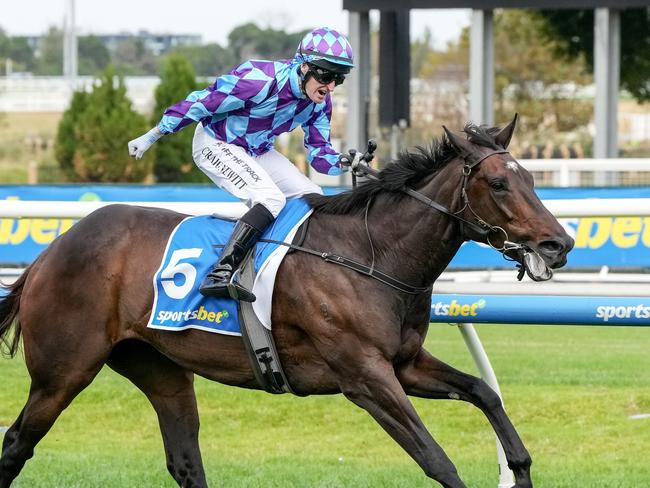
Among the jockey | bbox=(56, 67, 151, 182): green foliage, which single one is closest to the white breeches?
the jockey

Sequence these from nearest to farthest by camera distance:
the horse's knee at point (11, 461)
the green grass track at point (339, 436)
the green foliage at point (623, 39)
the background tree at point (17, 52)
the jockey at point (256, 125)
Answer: the jockey at point (256, 125), the horse's knee at point (11, 461), the green grass track at point (339, 436), the green foliage at point (623, 39), the background tree at point (17, 52)

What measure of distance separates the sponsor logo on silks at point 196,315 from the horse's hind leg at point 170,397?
412 mm

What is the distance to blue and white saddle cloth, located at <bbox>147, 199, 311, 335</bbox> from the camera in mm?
5160

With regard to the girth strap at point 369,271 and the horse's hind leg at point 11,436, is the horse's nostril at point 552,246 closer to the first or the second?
the girth strap at point 369,271

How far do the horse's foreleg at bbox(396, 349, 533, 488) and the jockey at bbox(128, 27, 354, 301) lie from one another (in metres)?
0.69

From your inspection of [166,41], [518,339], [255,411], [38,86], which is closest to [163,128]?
[255,411]

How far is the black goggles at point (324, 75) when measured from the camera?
17.1 feet

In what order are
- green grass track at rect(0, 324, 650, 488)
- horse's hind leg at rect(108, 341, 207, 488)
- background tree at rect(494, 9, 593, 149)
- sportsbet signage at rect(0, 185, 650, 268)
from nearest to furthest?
horse's hind leg at rect(108, 341, 207, 488) < green grass track at rect(0, 324, 650, 488) < sportsbet signage at rect(0, 185, 650, 268) < background tree at rect(494, 9, 593, 149)

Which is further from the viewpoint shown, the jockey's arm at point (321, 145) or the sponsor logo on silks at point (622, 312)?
the jockey's arm at point (321, 145)

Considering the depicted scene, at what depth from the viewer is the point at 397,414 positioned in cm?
477

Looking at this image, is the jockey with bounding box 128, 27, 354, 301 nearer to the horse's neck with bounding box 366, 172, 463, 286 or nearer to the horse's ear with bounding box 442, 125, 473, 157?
the horse's neck with bounding box 366, 172, 463, 286

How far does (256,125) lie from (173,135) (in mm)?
20996

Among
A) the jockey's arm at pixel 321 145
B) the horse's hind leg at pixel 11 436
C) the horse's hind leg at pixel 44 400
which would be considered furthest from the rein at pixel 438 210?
the horse's hind leg at pixel 11 436

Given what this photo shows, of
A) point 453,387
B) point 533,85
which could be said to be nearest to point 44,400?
point 453,387
